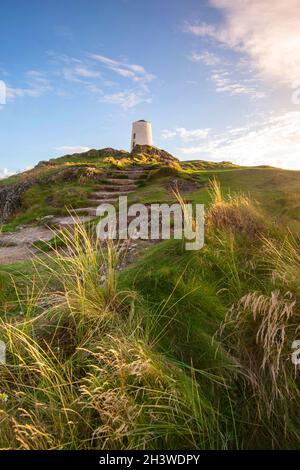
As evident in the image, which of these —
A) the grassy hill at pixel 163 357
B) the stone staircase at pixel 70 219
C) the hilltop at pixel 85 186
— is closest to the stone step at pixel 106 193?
the stone staircase at pixel 70 219

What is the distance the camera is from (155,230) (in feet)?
28.4

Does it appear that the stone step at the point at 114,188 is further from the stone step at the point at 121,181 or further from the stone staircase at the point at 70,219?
the stone step at the point at 121,181

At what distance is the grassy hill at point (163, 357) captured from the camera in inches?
108

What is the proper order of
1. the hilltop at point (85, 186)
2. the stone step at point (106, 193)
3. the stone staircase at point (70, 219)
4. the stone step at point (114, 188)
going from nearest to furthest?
the stone staircase at point (70, 219), the hilltop at point (85, 186), the stone step at point (106, 193), the stone step at point (114, 188)

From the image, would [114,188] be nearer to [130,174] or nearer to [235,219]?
[130,174]

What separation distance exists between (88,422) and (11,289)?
113 inches
